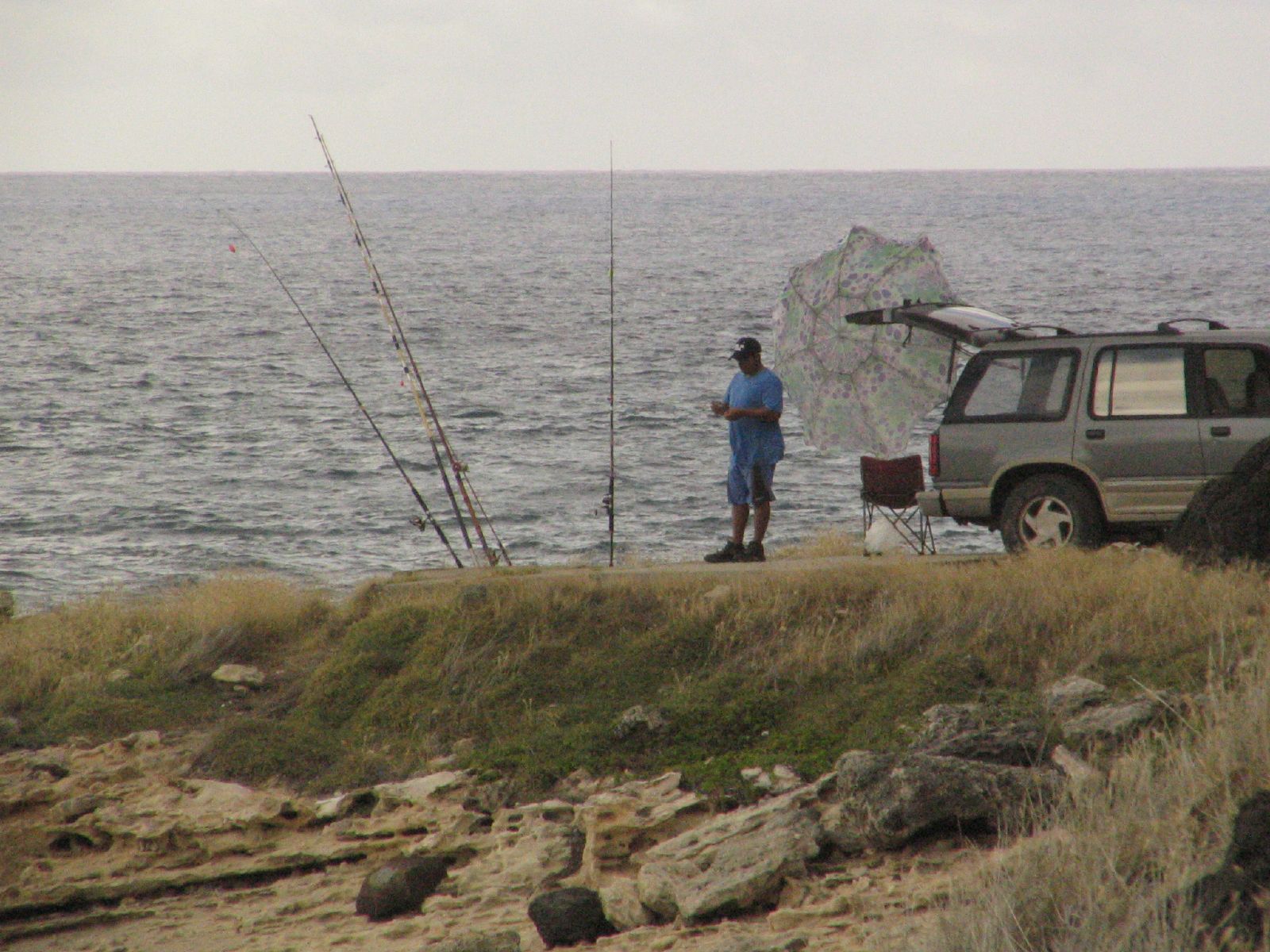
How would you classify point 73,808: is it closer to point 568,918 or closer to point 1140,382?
point 568,918

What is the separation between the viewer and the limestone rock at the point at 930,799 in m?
6.15

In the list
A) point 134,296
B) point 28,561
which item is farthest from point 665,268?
point 28,561

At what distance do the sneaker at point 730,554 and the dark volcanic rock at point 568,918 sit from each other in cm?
558

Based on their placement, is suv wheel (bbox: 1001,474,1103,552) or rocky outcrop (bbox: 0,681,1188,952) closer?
rocky outcrop (bbox: 0,681,1188,952)

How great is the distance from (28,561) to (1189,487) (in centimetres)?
1823

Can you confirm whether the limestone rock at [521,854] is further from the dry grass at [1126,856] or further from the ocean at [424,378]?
the ocean at [424,378]

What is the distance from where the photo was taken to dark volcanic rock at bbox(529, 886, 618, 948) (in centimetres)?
604

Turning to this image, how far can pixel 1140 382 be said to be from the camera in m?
10.9

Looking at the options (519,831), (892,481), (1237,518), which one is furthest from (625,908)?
(892,481)

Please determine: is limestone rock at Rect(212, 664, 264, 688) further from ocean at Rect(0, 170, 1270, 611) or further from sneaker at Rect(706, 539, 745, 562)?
sneaker at Rect(706, 539, 745, 562)

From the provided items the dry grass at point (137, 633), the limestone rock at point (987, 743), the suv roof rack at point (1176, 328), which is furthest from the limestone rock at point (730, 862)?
the suv roof rack at point (1176, 328)

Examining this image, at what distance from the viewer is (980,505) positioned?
11.3 metres

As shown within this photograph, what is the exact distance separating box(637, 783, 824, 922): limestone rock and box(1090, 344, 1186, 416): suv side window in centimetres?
541

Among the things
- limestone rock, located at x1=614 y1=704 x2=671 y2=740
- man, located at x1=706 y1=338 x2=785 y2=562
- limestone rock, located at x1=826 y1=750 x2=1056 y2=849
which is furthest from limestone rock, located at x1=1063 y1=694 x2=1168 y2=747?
man, located at x1=706 y1=338 x2=785 y2=562
